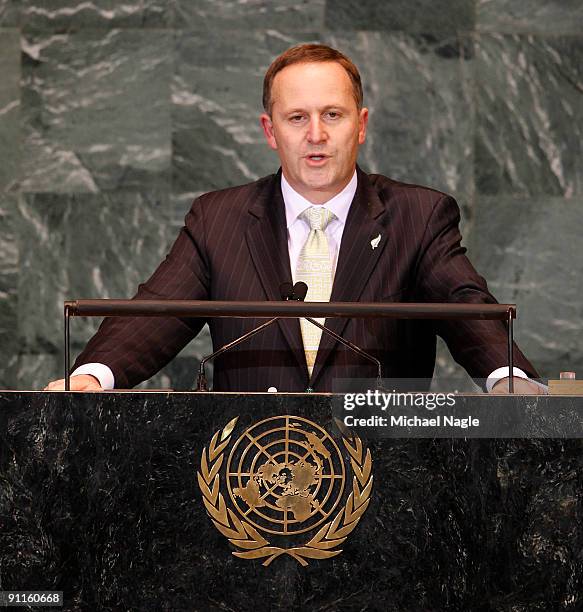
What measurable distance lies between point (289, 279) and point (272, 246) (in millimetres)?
107

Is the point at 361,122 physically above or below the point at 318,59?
below

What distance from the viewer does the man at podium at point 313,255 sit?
2.62 metres

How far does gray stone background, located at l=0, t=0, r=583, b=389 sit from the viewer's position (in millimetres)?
4391

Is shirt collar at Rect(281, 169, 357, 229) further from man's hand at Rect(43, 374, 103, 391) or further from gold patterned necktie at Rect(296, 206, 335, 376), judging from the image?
man's hand at Rect(43, 374, 103, 391)

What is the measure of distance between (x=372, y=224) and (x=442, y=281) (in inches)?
9.2

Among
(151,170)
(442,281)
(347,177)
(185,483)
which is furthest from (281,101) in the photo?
(151,170)

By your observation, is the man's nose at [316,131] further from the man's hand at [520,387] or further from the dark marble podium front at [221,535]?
the dark marble podium front at [221,535]

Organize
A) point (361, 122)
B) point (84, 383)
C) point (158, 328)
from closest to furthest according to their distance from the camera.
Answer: point (84, 383) < point (158, 328) < point (361, 122)

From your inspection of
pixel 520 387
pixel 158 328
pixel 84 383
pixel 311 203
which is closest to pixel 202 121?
pixel 311 203

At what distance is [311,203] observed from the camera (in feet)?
9.53

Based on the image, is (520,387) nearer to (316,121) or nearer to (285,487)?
(285,487)

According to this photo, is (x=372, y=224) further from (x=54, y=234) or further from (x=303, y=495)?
(x=54, y=234)

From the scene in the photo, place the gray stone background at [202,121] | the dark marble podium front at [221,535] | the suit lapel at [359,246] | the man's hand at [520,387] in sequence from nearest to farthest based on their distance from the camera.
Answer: the dark marble podium front at [221,535] → the man's hand at [520,387] → the suit lapel at [359,246] → the gray stone background at [202,121]

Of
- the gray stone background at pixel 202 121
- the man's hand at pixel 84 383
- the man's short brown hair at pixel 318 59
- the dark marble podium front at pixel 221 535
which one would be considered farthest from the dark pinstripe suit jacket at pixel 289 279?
the gray stone background at pixel 202 121
